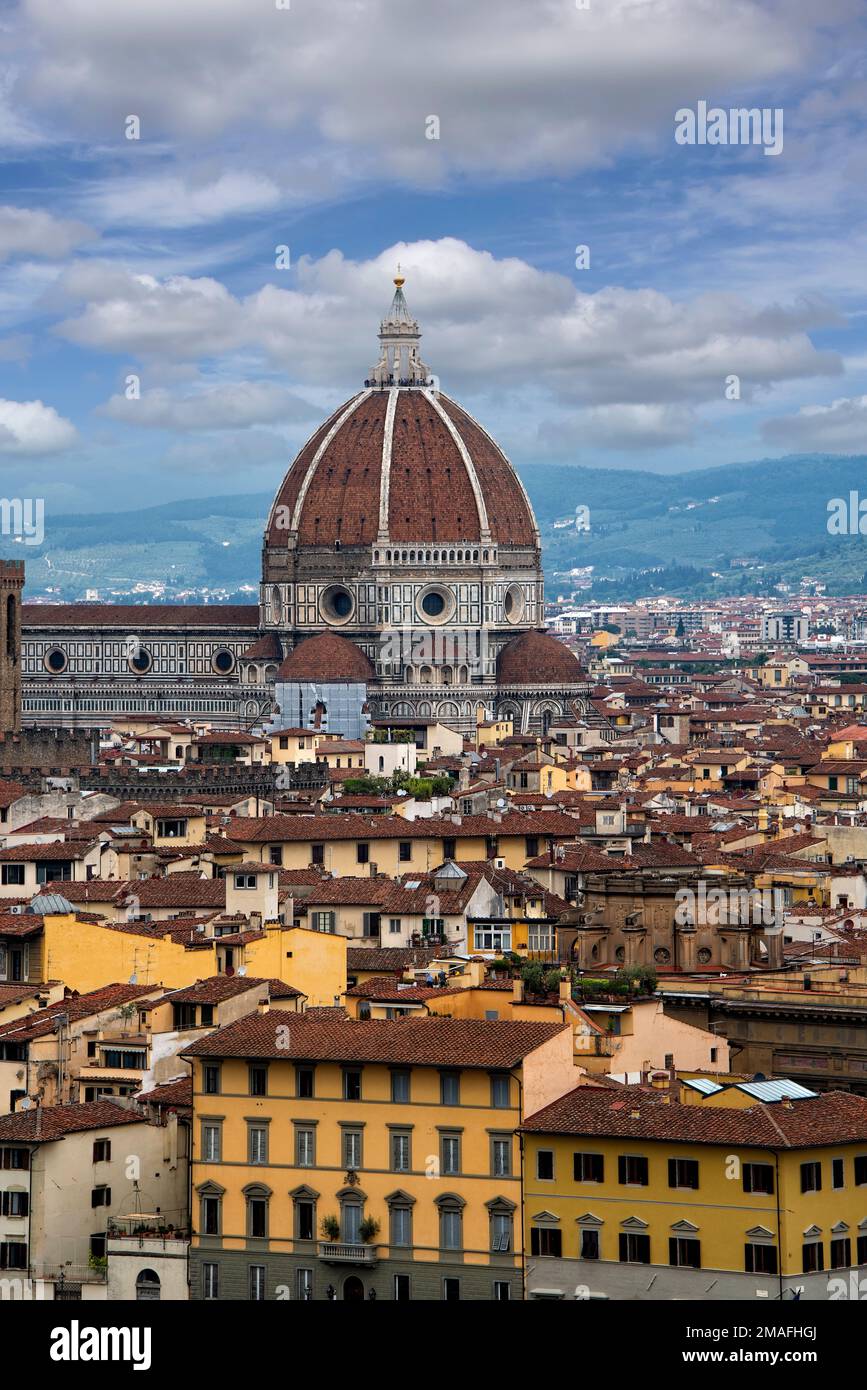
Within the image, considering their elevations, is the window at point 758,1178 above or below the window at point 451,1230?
above

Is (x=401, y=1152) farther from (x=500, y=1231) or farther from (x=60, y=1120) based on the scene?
(x=60, y=1120)

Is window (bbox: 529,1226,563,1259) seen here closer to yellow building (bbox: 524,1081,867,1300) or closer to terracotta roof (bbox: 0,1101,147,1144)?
yellow building (bbox: 524,1081,867,1300)

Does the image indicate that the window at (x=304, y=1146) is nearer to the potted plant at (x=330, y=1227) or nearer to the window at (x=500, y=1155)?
the potted plant at (x=330, y=1227)

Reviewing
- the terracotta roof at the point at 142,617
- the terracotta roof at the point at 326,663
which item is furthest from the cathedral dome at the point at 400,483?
the terracotta roof at the point at 326,663

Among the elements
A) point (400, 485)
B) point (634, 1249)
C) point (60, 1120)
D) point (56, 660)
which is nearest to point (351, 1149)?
point (60, 1120)

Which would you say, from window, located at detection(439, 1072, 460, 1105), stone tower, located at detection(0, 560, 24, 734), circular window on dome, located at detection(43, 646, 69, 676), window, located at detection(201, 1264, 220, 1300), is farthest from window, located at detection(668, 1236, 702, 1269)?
circular window on dome, located at detection(43, 646, 69, 676)

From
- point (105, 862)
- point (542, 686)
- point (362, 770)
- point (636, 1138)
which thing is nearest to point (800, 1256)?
point (636, 1138)

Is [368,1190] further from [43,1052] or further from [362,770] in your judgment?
[362,770]
